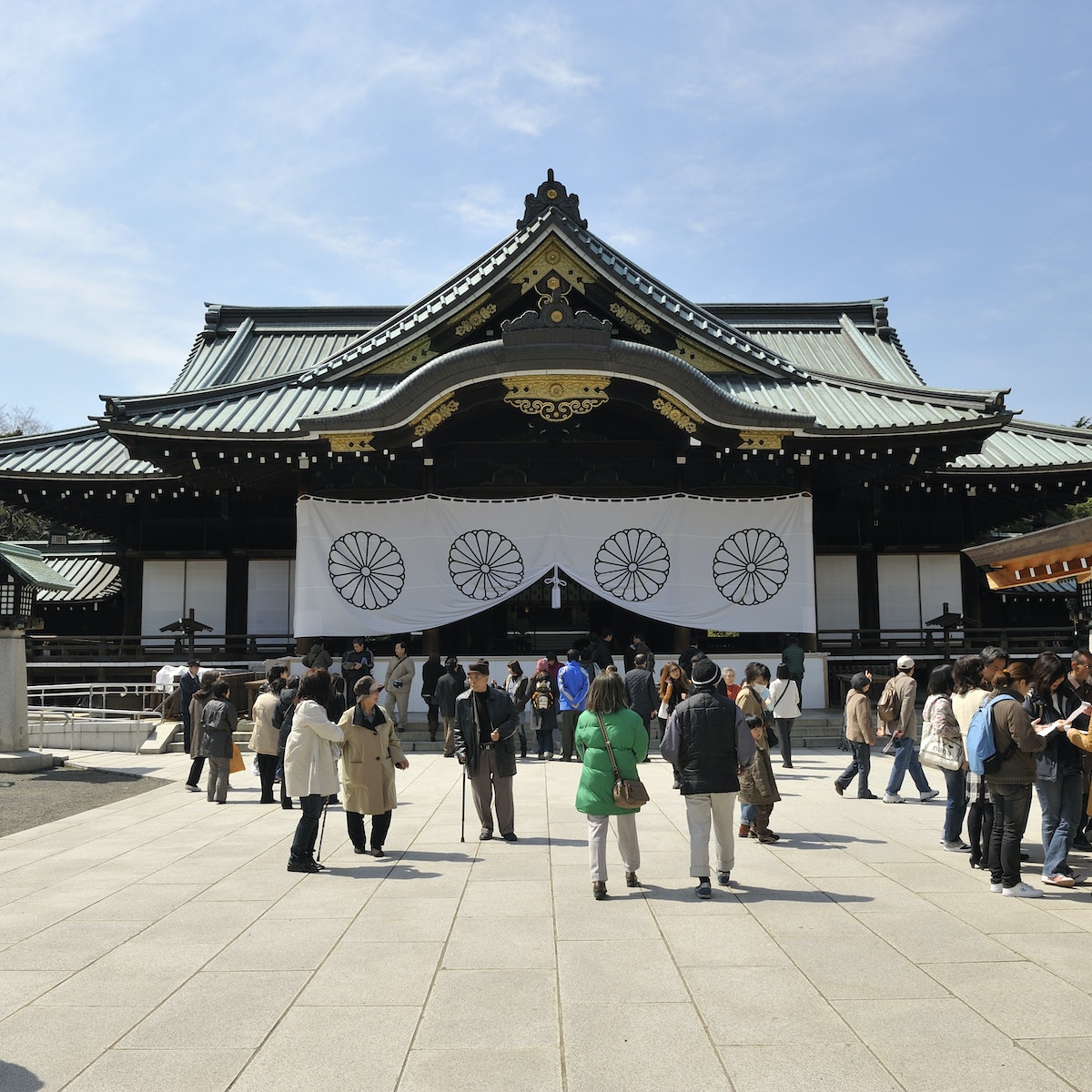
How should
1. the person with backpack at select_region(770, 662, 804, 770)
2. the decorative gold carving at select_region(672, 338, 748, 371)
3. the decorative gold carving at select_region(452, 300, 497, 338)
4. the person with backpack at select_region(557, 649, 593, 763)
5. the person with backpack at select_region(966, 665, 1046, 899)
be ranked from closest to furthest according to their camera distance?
the person with backpack at select_region(966, 665, 1046, 899) → the person with backpack at select_region(770, 662, 804, 770) → the person with backpack at select_region(557, 649, 593, 763) → the decorative gold carving at select_region(452, 300, 497, 338) → the decorative gold carving at select_region(672, 338, 748, 371)

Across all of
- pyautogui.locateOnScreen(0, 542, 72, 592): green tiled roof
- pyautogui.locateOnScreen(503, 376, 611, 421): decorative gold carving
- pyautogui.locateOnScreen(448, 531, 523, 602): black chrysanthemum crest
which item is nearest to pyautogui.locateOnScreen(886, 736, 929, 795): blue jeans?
pyautogui.locateOnScreen(448, 531, 523, 602): black chrysanthemum crest

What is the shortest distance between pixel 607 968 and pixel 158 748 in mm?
12813

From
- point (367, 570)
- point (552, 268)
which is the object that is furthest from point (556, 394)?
point (367, 570)

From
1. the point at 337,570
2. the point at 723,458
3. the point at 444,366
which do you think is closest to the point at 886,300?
the point at 723,458

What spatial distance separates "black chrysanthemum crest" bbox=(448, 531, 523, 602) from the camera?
17281 millimetres

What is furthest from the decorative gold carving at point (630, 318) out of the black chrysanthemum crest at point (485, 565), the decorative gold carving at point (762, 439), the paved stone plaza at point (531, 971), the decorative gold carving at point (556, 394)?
the paved stone plaza at point (531, 971)

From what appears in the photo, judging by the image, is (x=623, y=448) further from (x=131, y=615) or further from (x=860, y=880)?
(x=860, y=880)

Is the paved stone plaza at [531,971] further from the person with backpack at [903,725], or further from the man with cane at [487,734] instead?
the person with backpack at [903,725]

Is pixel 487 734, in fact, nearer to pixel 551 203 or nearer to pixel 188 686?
pixel 188 686

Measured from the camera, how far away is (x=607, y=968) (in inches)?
205

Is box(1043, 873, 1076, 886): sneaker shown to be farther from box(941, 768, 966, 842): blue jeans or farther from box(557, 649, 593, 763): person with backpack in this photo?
box(557, 649, 593, 763): person with backpack

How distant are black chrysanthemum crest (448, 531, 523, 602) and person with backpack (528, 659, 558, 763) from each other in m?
2.71

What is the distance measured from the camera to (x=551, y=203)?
1858cm

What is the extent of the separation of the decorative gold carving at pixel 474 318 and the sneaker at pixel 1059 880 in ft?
45.4
